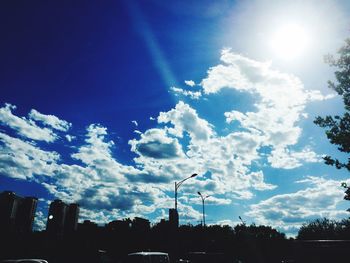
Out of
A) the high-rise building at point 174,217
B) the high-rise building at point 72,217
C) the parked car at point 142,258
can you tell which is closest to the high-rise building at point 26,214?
the high-rise building at point 72,217

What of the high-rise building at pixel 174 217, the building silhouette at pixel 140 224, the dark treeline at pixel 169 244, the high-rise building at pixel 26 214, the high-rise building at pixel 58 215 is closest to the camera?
the dark treeline at pixel 169 244

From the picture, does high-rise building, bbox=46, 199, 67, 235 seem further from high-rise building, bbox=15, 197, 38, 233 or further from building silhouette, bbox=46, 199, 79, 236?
high-rise building, bbox=15, 197, 38, 233

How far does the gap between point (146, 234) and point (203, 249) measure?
14.5 meters

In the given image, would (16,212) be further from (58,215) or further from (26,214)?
(58,215)

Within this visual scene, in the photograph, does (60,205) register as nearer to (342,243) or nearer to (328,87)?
(342,243)

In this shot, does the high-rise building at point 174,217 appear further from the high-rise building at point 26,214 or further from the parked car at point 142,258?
the high-rise building at point 26,214

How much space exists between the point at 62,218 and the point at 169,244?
3058cm

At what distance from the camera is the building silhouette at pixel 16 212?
67938 mm

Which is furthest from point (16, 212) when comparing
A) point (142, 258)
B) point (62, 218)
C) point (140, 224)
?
point (142, 258)

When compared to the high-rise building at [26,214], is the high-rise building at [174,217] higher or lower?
lower

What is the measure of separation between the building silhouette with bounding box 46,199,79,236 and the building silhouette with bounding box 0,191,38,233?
6048 millimetres

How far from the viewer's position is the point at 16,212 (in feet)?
239

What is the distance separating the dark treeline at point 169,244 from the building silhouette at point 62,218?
8.35 feet

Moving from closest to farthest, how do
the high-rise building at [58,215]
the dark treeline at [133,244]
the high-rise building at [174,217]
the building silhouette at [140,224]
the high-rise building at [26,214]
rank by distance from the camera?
the high-rise building at [174,217], the dark treeline at [133,244], the building silhouette at [140,224], the high-rise building at [58,215], the high-rise building at [26,214]
